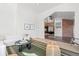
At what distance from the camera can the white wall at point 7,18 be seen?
4.49 ft

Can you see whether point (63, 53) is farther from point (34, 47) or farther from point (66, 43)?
point (34, 47)

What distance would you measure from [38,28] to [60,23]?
0.75 feet

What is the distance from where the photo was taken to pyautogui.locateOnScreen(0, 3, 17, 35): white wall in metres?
1.37

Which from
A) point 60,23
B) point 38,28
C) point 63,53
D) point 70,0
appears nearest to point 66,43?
point 63,53

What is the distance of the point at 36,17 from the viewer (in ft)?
4.59

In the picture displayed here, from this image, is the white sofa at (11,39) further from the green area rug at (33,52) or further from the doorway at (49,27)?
the doorway at (49,27)

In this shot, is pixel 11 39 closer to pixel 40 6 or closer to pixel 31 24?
pixel 31 24


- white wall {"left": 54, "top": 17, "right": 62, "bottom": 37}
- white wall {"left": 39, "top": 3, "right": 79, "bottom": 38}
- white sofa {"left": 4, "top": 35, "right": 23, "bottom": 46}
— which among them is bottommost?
white sofa {"left": 4, "top": 35, "right": 23, "bottom": 46}

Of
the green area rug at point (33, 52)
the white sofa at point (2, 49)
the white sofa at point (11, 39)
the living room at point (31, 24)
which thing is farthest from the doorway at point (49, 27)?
the white sofa at point (2, 49)

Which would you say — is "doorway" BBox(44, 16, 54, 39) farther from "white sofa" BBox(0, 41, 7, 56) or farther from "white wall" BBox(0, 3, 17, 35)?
"white sofa" BBox(0, 41, 7, 56)

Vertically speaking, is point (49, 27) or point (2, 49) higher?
point (49, 27)

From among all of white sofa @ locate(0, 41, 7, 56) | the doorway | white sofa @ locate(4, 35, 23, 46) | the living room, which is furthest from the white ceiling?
white sofa @ locate(0, 41, 7, 56)

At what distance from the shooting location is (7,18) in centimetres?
137

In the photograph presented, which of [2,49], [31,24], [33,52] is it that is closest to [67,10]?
[31,24]
